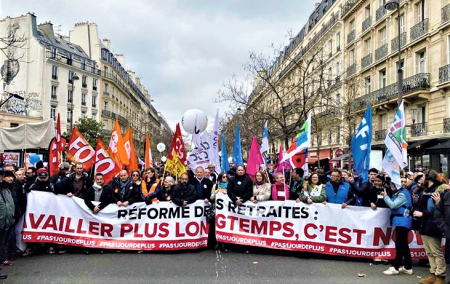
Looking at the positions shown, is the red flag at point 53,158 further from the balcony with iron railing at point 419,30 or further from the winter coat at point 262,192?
the balcony with iron railing at point 419,30

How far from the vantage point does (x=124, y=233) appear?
718 cm

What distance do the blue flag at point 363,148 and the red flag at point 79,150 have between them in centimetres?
606

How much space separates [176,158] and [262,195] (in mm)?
2705

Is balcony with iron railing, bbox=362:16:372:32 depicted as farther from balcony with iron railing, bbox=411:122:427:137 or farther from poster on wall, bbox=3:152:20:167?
poster on wall, bbox=3:152:20:167

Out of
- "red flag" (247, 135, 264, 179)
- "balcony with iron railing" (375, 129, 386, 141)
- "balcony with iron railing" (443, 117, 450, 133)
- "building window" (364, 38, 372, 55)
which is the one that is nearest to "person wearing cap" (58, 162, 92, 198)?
"red flag" (247, 135, 264, 179)

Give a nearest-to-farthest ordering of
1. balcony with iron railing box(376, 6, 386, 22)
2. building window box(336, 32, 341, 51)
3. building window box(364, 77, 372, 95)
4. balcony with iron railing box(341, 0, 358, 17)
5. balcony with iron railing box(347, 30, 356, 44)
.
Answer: balcony with iron railing box(376, 6, 386, 22) < building window box(364, 77, 372, 95) < balcony with iron railing box(341, 0, 358, 17) < balcony with iron railing box(347, 30, 356, 44) < building window box(336, 32, 341, 51)

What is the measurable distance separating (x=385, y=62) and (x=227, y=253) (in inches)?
991

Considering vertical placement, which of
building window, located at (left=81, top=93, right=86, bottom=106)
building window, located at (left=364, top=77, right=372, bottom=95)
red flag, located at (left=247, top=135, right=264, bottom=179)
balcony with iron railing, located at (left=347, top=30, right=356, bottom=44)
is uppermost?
balcony with iron railing, located at (left=347, top=30, right=356, bottom=44)

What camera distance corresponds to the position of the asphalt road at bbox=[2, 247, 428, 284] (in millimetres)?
5555

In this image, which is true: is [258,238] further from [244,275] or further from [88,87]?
[88,87]

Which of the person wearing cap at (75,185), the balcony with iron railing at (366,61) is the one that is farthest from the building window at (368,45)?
the person wearing cap at (75,185)

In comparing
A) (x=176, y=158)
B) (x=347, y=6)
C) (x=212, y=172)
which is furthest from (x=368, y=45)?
(x=176, y=158)

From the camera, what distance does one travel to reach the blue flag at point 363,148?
24.3ft

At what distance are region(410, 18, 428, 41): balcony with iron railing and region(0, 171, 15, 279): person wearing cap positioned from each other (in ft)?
79.4
